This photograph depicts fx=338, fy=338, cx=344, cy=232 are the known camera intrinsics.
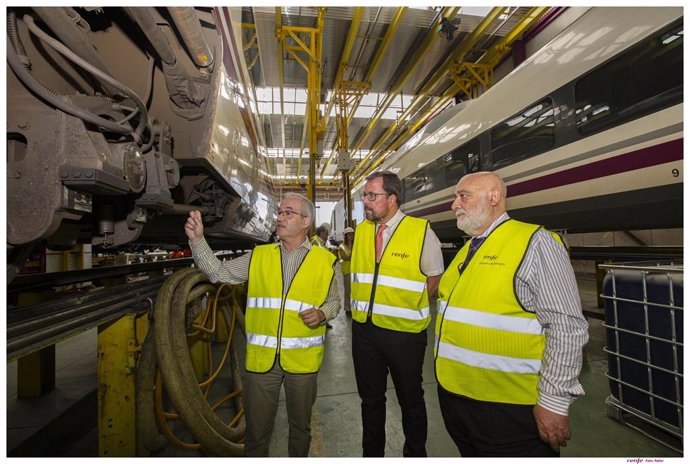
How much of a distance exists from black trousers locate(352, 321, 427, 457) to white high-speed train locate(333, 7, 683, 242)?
2350 millimetres

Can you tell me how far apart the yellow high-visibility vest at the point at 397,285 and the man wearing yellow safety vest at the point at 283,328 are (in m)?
0.27

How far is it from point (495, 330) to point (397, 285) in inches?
28.6

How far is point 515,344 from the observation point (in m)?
1.29

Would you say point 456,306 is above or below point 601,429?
above

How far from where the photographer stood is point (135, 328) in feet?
6.07

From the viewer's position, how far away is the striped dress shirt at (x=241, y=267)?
1.89m

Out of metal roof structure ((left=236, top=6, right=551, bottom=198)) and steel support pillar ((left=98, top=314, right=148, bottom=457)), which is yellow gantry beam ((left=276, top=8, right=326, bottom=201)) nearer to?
metal roof structure ((left=236, top=6, right=551, bottom=198))

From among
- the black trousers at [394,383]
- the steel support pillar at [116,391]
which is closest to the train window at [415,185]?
the black trousers at [394,383]

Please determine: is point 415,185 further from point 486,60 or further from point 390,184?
point 390,184

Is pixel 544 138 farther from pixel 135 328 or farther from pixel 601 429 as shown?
pixel 135 328

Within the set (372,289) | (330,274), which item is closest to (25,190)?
(330,274)

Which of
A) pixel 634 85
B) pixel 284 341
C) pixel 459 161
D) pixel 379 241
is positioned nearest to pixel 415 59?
pixel 459 161

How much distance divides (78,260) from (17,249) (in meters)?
8.10

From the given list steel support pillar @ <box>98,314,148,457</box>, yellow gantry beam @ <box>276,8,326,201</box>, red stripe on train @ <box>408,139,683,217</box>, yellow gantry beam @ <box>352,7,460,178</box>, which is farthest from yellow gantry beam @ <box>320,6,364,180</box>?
steel support pillar @ <box>98,314,148,457</box>
